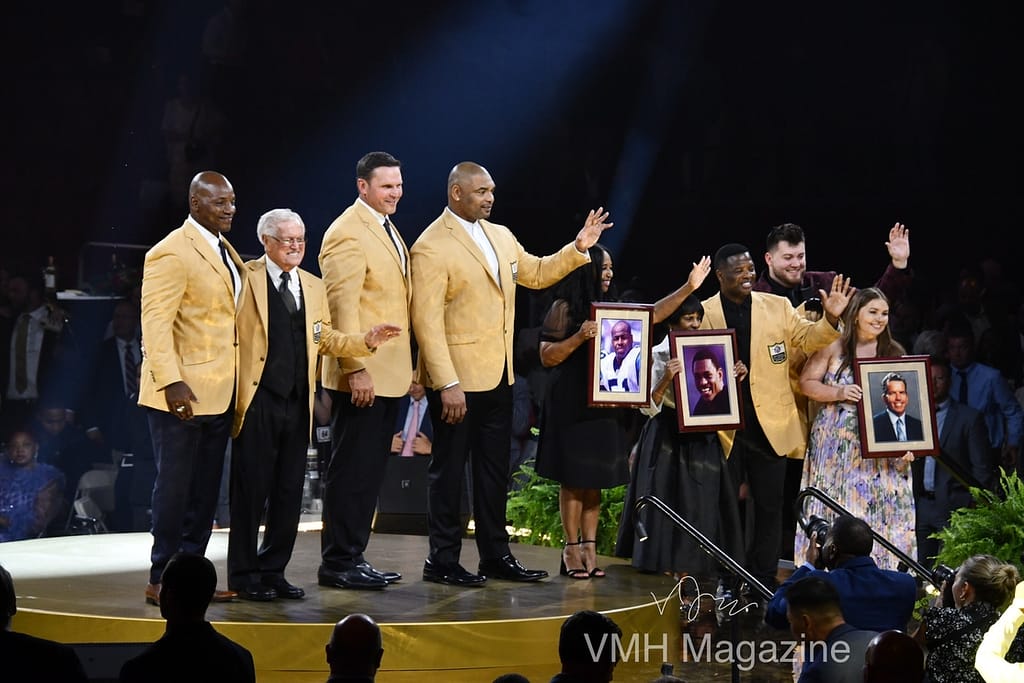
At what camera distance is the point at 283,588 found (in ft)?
18.5

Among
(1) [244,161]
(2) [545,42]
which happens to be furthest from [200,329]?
(2) [545,42]

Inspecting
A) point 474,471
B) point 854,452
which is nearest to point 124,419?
point 474,471

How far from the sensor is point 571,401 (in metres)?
6.45

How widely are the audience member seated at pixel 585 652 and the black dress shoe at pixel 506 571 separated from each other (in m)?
2.87

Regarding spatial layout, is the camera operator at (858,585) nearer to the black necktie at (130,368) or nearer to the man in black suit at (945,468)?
the man in black suit at (945,468)

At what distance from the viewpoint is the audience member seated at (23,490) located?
834 cm

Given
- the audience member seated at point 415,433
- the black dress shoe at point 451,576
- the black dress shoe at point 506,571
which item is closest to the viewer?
the black dress shoe at point 451,576

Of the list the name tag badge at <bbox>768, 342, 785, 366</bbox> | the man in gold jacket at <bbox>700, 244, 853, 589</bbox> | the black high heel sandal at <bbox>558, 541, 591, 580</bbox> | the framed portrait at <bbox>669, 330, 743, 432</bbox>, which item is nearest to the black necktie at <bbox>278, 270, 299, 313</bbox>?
the black high heel sandal at <bbox>558, 541, 591, 580</bbox>

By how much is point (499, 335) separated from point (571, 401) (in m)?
0.53

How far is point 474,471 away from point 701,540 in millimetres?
1189

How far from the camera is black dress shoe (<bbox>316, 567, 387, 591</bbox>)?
586 cm

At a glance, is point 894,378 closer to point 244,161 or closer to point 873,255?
point 873,255

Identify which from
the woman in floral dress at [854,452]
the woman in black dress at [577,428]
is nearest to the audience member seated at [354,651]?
the woman in black dress at [577,428]

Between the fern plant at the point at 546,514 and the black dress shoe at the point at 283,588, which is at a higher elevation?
the fern plant at the point at 546,514
